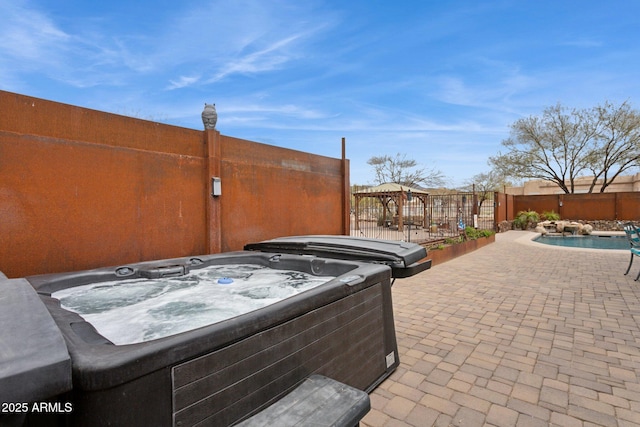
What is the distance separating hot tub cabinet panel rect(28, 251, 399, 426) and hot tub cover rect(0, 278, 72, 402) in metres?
0.07

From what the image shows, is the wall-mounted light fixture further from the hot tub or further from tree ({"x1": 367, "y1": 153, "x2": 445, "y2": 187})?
tree ({"x1": 367, "y1": 153, "x2": 445, "y2": 187})

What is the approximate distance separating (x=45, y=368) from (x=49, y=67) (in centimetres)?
883

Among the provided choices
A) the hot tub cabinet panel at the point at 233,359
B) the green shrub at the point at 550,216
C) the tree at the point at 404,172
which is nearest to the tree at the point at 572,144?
the tree at the point at 404,172

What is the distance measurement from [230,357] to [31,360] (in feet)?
2.04

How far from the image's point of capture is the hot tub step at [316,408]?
1361 mm

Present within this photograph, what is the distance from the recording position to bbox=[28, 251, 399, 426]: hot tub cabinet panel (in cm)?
101

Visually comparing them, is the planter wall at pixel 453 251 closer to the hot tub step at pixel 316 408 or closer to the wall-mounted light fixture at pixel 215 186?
the wall-mounted light fixture at pixel 215 186

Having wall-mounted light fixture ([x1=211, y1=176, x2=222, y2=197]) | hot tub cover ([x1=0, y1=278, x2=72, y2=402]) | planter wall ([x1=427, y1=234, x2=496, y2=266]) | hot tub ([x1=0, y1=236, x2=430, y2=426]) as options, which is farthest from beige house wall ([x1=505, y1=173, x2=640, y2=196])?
hot tub cover ([x1=0, y1=278, x2=72, y2=402])

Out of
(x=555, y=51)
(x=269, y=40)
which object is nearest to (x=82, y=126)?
(x=269, y=40)

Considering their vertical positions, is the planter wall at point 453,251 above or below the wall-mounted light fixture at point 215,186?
below

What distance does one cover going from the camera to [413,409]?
199 cm

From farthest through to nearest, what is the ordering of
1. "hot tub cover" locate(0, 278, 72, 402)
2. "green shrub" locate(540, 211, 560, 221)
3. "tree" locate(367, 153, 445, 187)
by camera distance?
"tree" locate(367, 153, 445, 187) → "green shrub" locate(540, 211, 560, 221) → "hot tub cover" locate(0, 278, 72, 402)

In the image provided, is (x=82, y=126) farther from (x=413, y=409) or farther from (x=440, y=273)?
(x=440, y=273)

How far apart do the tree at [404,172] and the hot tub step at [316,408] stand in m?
24.1
